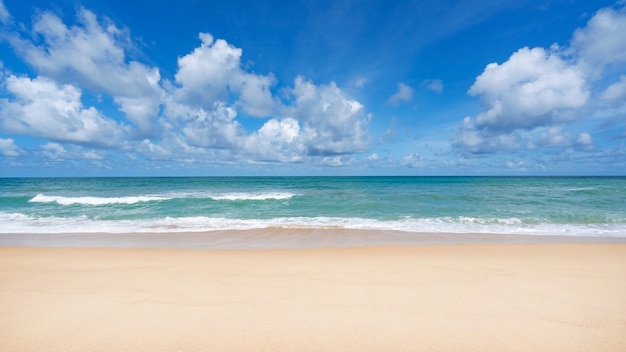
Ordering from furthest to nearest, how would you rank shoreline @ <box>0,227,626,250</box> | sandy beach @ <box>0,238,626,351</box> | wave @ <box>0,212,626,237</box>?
wave @ <box>0,212,626,237</box>, shoreline @ <box>0,227,626,250</box>, sandy beach @ <box>0,238,626,351</box>

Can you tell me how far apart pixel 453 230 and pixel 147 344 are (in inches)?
440

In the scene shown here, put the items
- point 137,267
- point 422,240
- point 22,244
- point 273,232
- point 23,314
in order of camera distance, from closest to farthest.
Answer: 1. point 23,314
2. point 137,267
3. point 22,244
4. point 422,240
5. point 273,232

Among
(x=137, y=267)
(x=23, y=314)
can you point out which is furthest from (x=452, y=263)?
(x=23, y=314)

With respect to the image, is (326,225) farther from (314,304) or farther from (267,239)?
(314,304)

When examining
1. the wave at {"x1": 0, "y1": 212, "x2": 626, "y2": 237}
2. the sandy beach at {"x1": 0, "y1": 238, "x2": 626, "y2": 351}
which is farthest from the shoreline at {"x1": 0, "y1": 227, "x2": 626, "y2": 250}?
the sandy beach at {"x1": 0, "y1": 238, "x2": 626, "y2": 351}

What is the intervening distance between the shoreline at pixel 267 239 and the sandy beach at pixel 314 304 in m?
2.20

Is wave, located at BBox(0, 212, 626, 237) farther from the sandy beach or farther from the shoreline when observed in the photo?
the sandy beach

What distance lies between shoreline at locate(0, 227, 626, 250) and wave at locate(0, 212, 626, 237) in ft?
2.62

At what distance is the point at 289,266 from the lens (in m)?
5.39

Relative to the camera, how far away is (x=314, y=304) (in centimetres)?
355

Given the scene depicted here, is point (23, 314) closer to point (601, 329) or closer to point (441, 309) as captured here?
point (441, 309)

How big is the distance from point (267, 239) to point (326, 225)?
3.59 m

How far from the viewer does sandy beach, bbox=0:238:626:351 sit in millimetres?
2793

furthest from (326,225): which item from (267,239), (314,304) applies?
(314,304)
